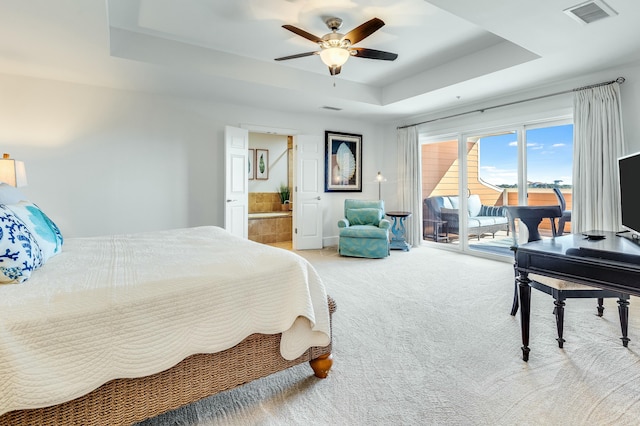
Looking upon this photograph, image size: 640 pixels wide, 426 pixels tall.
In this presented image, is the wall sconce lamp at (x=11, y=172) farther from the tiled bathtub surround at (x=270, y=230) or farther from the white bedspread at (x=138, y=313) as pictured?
the tiled bathtub surround at (x=270, y=230)

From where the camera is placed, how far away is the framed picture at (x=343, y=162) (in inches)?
246

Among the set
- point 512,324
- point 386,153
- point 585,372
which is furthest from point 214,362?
point 386,153

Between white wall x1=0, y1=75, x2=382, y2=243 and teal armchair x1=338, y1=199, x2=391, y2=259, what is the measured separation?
205 cm

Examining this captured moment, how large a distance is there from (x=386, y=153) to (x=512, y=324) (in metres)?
4.71

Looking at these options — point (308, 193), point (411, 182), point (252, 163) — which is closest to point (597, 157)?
point (411, 182)

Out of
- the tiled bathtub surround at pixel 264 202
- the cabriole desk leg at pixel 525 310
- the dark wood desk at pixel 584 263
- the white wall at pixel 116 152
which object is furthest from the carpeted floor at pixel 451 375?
the tiled bathtub surround at pixel 264 202

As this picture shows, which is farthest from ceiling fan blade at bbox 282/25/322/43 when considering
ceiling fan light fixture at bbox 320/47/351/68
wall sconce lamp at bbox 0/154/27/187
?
wall sconce lamp at bbox 0/154/27/187

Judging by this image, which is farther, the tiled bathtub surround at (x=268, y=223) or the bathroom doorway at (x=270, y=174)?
the bathroom doorway at (x=270, y=174)

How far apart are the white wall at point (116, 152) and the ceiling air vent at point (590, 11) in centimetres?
419

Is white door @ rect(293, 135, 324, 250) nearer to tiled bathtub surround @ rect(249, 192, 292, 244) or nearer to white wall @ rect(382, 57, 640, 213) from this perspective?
tiled bathtub surround @ rect(249, 192, 292, 244)

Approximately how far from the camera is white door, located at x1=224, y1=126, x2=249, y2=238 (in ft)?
16.2

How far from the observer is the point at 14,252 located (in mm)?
1278

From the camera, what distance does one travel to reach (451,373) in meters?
1.87

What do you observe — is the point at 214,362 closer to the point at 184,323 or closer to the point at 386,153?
the point at 184,323
